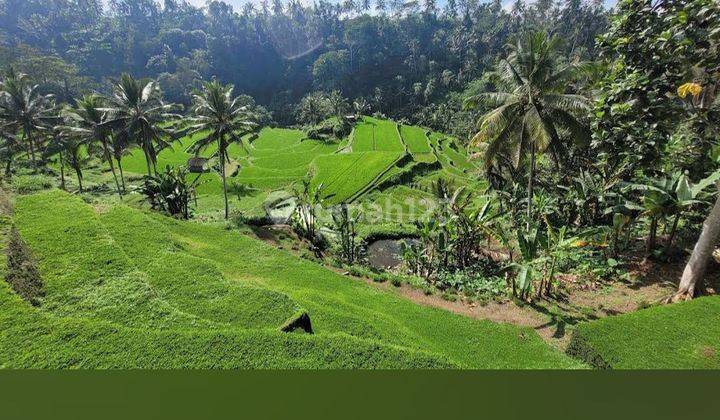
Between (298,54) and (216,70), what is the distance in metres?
26.4

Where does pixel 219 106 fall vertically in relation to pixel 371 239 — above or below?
above

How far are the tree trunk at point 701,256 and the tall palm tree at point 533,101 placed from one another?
5.05 m

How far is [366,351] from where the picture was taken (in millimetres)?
6453

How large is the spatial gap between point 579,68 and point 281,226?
1545 cm

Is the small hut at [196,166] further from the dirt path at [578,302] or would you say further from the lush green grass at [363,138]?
the dirt path at [578,302]

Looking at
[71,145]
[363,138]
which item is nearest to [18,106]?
[71,145]

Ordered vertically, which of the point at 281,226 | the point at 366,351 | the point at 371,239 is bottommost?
the point at 371,239

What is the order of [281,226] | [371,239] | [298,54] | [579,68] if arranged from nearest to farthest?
[579,68], [281,226], [371,239], [298,54]

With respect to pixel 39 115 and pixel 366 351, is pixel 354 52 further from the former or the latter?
pixel 366 351

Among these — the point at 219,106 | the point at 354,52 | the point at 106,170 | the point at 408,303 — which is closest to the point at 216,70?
the point at 354,52

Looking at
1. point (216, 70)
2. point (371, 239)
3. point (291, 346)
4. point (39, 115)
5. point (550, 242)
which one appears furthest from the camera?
point (216, 70)

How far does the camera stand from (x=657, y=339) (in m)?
7.69

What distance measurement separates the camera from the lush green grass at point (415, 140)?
44184 mm

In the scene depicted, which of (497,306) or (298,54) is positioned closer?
(497,306)
